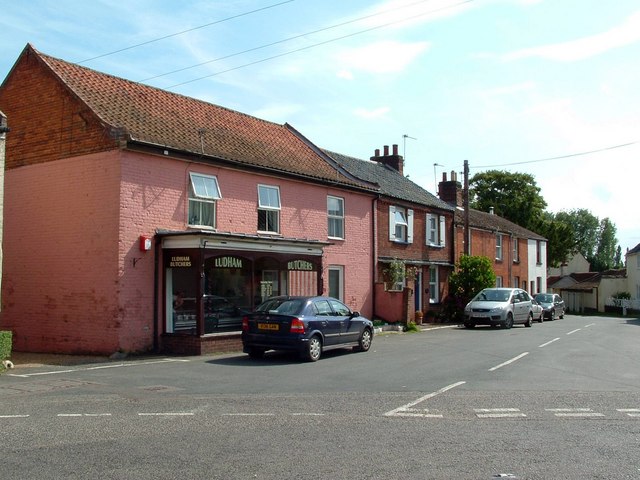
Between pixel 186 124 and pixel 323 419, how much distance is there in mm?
13863

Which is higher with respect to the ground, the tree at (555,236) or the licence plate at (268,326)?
the tree at (555,236)

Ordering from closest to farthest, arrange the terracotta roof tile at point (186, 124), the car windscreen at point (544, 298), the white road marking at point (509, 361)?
the white road marking at point (509, 361) < the terracotta roof tile at point (186, 124) < the car windscreen at point (544, 298)

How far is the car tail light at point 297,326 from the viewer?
14.9 m

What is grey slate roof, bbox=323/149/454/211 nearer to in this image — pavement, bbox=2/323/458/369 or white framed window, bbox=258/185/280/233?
white framed window, bbox=258/185/280/233

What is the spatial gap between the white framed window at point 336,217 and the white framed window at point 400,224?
151 inches

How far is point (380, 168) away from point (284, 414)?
82.4ft

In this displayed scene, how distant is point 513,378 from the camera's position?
12.8 metres

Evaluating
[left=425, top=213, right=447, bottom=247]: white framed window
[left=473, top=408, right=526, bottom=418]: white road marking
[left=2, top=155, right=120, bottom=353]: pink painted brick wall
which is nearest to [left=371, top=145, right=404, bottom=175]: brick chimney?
[left=425, top=213, right=447, bottom=247]: white framed window

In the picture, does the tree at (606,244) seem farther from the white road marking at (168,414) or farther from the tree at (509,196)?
the white road marking at (168,414)

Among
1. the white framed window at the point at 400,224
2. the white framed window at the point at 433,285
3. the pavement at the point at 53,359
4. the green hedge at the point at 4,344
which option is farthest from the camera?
the white framed window at the point at 433,285

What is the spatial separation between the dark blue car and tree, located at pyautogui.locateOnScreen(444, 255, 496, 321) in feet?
53.2

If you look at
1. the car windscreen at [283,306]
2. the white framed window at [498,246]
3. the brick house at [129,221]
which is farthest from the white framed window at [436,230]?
the car windscreen at [283,306]

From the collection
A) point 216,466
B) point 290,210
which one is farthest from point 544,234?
point 216,466

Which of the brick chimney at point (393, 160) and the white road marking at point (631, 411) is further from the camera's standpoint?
the brick chimney at point (393, 160)
